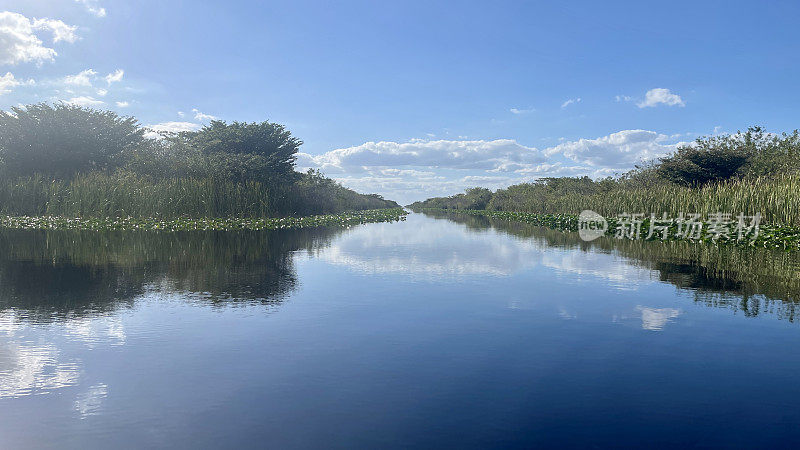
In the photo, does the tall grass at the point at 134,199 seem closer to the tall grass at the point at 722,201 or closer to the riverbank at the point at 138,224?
the riverbank at the point at 138,224

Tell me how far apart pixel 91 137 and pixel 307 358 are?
158ft

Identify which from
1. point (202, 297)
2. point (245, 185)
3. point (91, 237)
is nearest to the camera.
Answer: point (202, 297)

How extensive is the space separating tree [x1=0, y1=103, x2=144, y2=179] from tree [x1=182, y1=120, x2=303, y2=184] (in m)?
7.31

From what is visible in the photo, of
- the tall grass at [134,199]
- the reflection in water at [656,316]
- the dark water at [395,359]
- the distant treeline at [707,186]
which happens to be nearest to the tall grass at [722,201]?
the distant treeline at [707,186]

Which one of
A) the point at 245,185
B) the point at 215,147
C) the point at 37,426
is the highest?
the point at 215,147

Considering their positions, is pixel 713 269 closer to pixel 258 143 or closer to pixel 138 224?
pixel 138 224

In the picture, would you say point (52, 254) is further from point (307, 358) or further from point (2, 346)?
point (307, 358)

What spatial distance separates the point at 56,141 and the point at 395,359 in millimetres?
48291

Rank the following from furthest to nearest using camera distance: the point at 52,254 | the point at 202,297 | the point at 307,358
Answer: the point at 52,254 < the point at 202,297 < the point at 307,358

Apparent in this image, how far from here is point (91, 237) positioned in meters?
21.0

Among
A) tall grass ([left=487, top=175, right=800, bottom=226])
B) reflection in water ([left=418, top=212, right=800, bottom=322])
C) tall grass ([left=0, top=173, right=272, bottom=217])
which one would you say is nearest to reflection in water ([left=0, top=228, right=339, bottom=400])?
reflection in water ([left=418, top=212, right=800, bottom=322])

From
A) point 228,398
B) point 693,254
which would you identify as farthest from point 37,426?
point 693,254

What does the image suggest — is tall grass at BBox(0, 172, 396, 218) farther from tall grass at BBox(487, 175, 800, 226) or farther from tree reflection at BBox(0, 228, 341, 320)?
tall grass at BBox(487, 175, 800, 226)

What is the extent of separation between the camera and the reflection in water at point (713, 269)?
915cm
